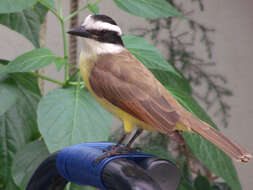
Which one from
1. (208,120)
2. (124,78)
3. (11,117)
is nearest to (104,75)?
(124,78)

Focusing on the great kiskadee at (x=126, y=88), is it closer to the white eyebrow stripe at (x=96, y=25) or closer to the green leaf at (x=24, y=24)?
the white eyebrow stripe at (x=96, y=25)

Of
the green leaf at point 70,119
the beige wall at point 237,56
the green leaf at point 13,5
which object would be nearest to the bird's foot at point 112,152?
the green leaf at point 70,119

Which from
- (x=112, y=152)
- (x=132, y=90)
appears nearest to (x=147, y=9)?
(x=132, y=90)

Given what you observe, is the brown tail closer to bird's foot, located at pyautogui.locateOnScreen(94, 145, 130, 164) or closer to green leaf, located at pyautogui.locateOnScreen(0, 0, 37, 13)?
bird's foot, located at pyautogui.locateOnScreen(94, 145, 130, 164)

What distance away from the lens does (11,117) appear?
117cm

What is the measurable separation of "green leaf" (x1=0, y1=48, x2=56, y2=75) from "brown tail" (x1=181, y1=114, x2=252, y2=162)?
435 millimetres

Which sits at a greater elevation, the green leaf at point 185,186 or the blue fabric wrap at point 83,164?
the blue fabric wrap at point 83,164

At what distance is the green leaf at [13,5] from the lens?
100cm

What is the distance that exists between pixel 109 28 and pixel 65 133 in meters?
0.29

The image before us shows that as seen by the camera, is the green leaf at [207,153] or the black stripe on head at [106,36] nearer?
the black stripe on head at [106,36]

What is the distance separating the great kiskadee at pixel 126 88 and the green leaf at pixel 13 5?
29 centimetres

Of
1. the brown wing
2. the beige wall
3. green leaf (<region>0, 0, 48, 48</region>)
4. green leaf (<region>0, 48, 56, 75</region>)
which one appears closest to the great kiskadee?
the brown wing

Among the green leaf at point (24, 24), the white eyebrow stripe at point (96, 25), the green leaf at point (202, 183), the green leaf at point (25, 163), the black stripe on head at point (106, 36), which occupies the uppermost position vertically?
the white eyebrow stripe at point (96, 25)

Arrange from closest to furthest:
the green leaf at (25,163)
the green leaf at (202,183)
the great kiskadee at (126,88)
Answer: the great kiskadee at (126,88), the green leaf at (25,163), the green leaf at (202,183)
